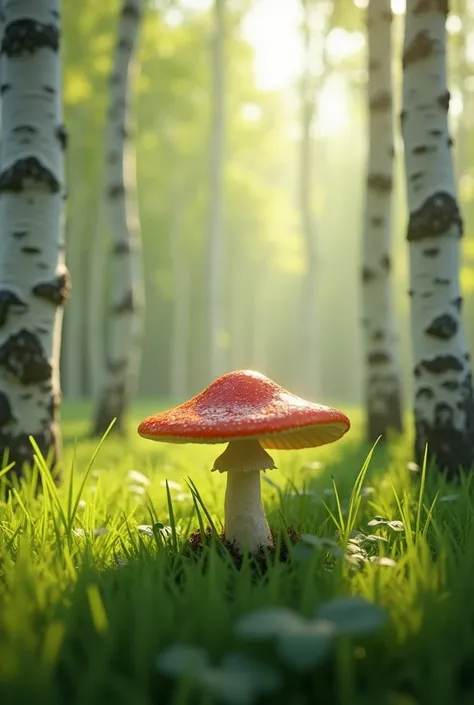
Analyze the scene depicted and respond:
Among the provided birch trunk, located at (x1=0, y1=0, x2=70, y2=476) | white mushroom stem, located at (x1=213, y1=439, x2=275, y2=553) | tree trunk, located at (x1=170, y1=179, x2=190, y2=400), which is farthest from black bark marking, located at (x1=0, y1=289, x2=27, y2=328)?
tree trunk, located at (x1=170, y1=179, x2=190, y2=400)

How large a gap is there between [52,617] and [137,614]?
0.25 meters

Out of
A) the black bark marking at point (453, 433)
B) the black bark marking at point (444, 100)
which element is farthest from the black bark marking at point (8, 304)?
the black bark marking at point (444, 100)

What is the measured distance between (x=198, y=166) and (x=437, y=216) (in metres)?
16.9

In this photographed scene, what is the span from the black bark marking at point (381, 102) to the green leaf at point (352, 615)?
665cm

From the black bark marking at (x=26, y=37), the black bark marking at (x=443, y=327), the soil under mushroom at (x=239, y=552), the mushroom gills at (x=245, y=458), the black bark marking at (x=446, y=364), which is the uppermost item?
the black bark marking at (x=26, y=37)

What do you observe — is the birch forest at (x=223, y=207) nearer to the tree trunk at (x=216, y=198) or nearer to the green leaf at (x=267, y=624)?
the tree trunk at (x=216, y=198)

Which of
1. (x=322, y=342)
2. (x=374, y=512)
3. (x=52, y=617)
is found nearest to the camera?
(x=52, y=617)

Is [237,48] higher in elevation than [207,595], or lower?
higher

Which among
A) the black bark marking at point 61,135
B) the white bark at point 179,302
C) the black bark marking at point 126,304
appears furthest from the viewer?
the white bark at point 179,302

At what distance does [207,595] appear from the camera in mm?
1756

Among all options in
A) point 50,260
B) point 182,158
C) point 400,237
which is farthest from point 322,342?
point 50,260

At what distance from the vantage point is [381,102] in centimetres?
708

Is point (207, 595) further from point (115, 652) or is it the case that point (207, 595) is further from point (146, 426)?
point (146, 426)

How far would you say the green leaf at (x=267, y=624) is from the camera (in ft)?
4.30
